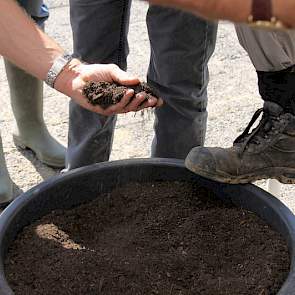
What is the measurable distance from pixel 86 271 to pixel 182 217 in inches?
10.9

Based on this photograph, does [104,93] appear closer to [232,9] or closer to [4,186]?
[232,9]

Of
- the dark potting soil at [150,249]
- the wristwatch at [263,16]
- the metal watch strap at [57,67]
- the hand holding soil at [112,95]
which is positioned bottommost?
the dark potting soil at [150,249]

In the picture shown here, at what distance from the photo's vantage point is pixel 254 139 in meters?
1.49

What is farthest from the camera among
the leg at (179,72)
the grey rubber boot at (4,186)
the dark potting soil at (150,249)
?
the grey rubber boot at (4,186)

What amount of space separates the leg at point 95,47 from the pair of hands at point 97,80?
0.35m

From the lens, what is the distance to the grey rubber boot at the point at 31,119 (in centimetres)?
219

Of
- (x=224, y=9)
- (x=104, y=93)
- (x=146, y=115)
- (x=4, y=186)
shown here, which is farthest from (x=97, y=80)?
(x=146, y=115)

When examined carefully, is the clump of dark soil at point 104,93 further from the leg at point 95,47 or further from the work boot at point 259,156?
the leg at point 95,47

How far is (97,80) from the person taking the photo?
136 cm

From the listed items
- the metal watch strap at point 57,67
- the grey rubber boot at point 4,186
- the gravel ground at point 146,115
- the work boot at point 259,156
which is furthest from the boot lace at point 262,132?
the grey rubber boot at point 4,186

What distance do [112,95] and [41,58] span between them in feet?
0.56

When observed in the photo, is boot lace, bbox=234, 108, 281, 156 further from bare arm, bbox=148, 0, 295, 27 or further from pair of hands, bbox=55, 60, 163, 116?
bare arm, bbox=148, 0, 295, 27

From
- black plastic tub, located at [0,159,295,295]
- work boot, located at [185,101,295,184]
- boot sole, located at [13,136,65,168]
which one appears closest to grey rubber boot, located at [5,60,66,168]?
boot sole, located at [13,136,65,168]

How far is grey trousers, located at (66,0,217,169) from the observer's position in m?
1.66
